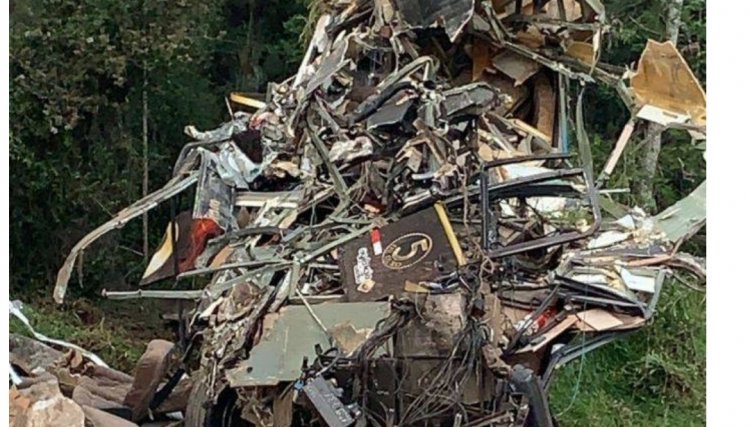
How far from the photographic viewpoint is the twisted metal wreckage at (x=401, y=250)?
18.9 feet

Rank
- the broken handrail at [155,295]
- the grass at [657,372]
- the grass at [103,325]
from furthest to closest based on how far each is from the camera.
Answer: the grass at [103,325] < the grass at [657,372] < the broken handrail at [155,295]

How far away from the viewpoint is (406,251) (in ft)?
20.4

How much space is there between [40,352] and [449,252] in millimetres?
4745

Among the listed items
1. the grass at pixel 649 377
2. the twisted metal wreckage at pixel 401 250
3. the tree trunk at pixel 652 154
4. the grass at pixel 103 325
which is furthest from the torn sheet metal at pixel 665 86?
the grass at pixel 103 325

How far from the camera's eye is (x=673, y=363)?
9.81 metres

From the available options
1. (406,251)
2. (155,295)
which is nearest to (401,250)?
(406,251)

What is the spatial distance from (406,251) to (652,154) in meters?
8.23

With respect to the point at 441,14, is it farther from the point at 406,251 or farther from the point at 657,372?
the point at 657,372

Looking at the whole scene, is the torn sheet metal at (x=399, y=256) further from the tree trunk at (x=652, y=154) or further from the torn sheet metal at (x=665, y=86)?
the tree trunk at (x=652, y=154)

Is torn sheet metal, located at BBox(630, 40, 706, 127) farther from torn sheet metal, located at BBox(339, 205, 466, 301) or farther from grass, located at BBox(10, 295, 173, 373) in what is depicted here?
grass, located at BBox(10, 295, 173, 373)

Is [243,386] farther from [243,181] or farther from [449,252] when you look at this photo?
[243,181]

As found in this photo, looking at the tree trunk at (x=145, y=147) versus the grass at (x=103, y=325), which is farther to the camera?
the tree trunk at (x=145, y=147)

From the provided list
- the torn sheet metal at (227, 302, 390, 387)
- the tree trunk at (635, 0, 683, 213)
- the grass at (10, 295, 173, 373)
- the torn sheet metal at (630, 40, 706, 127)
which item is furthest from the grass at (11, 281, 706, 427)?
the grass at (10, 295, 173, 373)

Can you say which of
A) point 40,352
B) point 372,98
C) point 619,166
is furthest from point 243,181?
point 619,166
